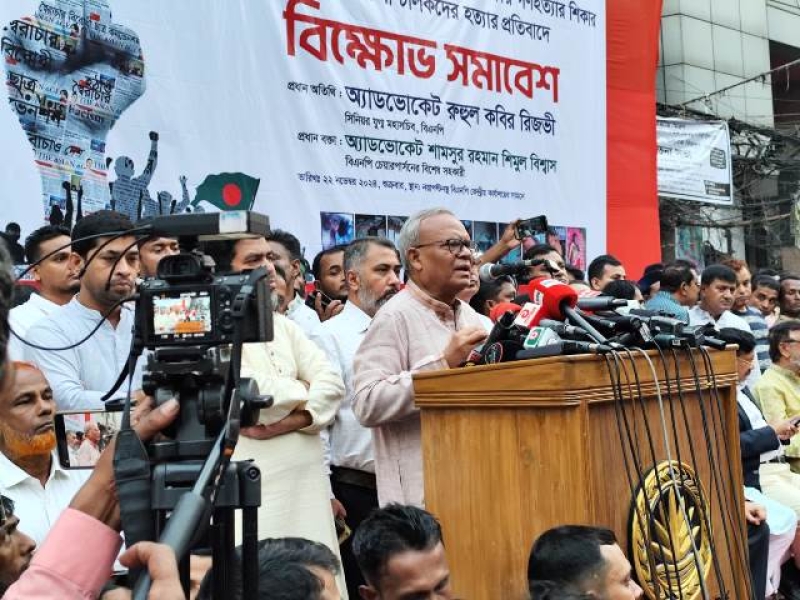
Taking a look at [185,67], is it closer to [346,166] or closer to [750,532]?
[346,166]

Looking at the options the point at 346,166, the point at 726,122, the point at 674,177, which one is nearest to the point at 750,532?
the point at 346,166

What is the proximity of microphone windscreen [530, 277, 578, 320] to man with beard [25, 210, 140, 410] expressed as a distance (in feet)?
4.37

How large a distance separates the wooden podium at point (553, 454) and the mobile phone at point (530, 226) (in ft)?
5.09

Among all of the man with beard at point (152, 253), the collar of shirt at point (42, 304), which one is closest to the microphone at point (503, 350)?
the man with beard at point (152, 253)

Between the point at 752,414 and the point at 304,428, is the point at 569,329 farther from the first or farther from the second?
the point at 752,414

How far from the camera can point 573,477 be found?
2473 mm

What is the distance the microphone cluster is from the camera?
2.66 m

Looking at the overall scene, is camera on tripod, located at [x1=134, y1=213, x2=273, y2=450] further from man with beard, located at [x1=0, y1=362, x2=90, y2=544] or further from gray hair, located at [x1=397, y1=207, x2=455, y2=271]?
gray hair, located at [x1=397, y1=207, x2=455, y2=271]

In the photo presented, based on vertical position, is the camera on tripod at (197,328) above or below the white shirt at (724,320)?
below

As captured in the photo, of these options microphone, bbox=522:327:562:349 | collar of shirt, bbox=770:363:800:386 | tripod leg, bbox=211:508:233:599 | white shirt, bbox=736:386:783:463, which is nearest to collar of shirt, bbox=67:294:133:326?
microphone, bbox=522:327:562:349

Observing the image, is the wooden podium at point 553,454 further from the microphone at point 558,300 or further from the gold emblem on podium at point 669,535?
the microphone at point 558,300

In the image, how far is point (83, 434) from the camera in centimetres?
275

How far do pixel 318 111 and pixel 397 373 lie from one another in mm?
3167

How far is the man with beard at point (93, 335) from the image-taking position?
328 cm
